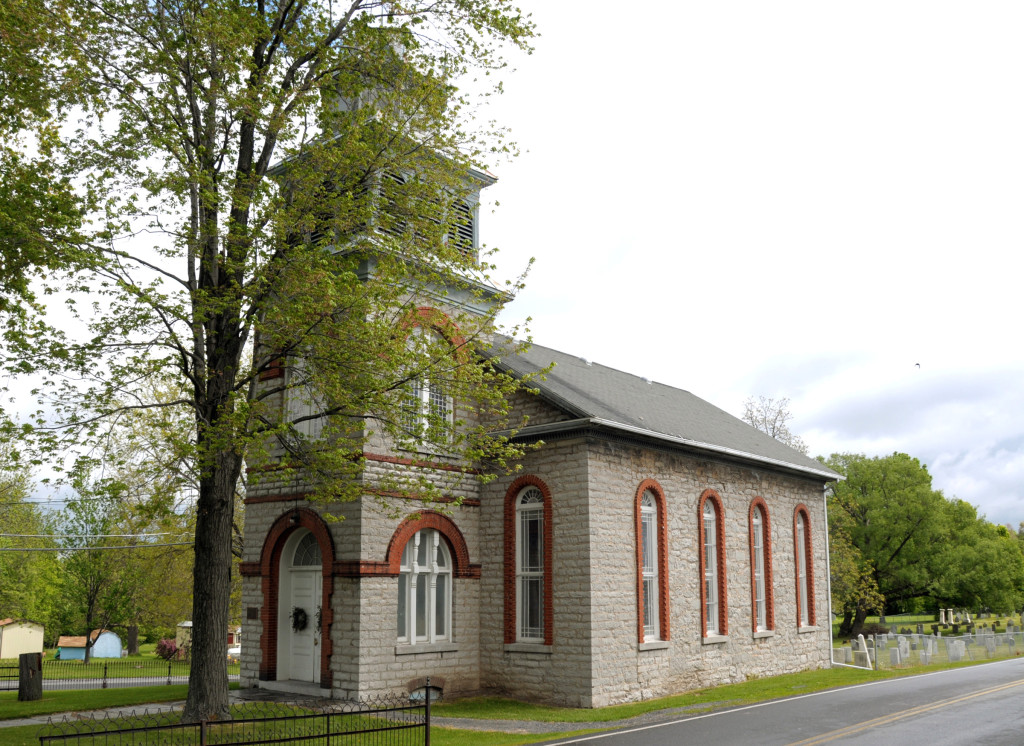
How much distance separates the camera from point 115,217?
42.7ft

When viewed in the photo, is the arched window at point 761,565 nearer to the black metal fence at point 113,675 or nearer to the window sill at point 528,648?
the window sill at point 528,648

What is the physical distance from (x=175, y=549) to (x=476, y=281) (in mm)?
21747

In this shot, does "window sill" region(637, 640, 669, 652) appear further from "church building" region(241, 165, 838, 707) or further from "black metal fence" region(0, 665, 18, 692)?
"black metal fence" region(0, 665, 18, 692)

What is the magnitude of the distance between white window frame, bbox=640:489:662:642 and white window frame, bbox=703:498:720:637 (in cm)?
194

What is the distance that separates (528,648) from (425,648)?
209cm

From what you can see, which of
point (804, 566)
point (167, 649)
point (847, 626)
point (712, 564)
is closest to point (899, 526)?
point (847, 626)

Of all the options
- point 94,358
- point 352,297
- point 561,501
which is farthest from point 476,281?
point 94,358

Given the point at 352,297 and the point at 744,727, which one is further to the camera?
the point at 744,727

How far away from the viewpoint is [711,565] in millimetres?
20891

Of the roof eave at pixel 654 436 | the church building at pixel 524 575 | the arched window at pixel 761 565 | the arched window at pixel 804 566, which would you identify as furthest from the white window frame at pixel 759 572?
the arched window at pixel 804 566

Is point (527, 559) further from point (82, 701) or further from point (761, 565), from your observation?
point (82, 701)

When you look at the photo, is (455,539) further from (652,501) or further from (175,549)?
(175,549)

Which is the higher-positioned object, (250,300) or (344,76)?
(344,76)

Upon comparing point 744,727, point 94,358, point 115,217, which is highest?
point 115,217
